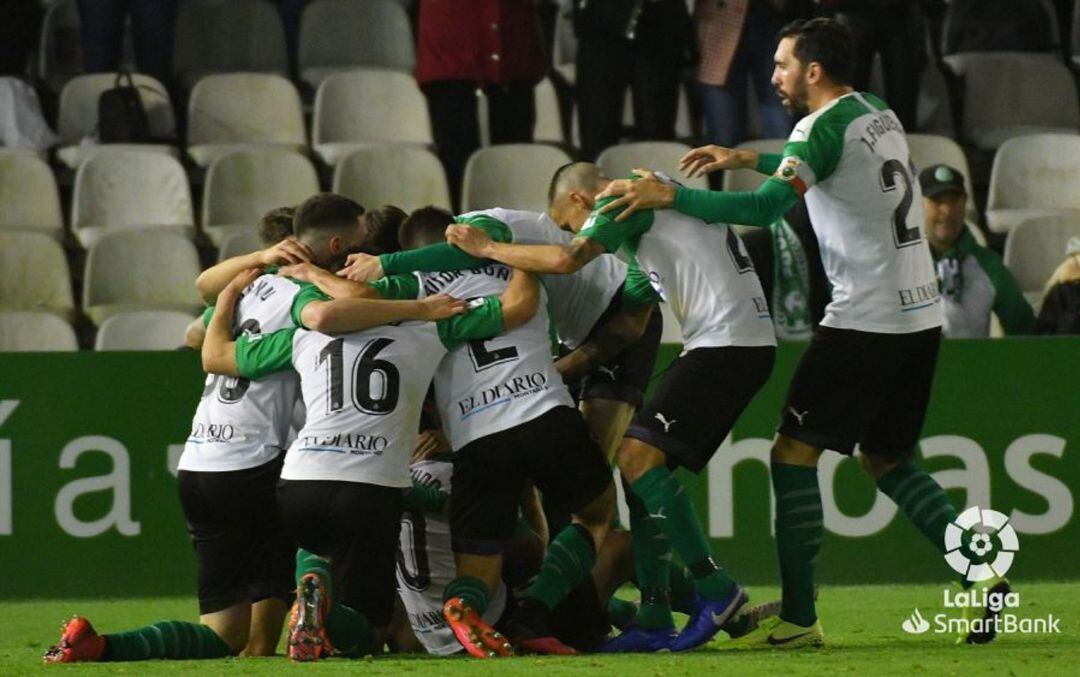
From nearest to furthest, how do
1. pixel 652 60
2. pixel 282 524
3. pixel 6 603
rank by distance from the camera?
1. pixel 282 524
2. pixel 6 603
3. pixel 652 60

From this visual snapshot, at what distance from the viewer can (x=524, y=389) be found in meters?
6.24

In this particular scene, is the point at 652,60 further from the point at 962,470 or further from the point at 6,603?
the point at 6,603

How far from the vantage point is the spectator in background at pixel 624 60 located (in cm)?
1048

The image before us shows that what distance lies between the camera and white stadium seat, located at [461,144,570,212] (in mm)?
10586

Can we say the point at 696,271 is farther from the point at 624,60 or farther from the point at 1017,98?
the point at 1017,98

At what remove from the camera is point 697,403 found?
6152 millimetres

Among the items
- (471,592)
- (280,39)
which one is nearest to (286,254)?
(471,592)

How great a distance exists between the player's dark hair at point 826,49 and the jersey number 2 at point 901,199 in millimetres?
330

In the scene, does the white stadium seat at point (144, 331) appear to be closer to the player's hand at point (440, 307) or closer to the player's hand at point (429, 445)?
the player's hand at point (429, 445)

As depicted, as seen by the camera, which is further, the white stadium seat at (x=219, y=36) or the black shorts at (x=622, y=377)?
the white stadium seat at (x=219, y=36)

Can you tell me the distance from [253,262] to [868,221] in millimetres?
2042

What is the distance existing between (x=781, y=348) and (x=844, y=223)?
2.50m

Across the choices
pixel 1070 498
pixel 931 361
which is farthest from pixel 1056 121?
pixel 931 361

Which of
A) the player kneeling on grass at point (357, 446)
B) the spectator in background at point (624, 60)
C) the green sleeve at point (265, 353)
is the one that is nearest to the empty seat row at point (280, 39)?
the spectator in background at point (624, 60)
